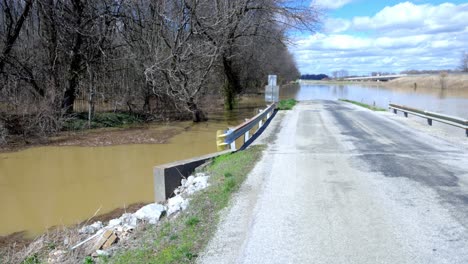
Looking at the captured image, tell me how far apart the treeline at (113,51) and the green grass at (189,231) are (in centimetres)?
1382

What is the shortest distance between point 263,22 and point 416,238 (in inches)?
1067

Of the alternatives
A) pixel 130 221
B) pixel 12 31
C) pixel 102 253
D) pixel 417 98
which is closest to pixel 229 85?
pixel 12 31

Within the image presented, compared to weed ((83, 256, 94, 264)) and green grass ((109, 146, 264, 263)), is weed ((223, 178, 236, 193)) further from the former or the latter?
weed ((83, 256, 94, 264))

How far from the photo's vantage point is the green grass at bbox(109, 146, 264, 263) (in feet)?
16.2

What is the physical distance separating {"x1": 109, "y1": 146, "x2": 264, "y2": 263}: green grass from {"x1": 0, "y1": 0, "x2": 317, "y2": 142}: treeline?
13.8 meters

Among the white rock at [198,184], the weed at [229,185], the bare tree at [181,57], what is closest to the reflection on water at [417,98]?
the bare tree at [181,57]

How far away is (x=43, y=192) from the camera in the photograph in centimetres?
1098

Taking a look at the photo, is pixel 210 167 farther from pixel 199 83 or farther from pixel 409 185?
pixel 199 83

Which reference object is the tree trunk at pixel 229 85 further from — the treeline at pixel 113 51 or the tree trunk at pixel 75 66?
the tree trunk at pixel 75 66

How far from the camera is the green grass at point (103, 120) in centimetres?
2234

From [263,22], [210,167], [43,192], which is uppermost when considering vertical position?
[263,22]

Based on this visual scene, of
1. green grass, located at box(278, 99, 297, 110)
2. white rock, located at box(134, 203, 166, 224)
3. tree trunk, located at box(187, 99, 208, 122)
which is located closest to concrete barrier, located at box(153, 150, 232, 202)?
white rock, located at box(134, 203, 166, 224)

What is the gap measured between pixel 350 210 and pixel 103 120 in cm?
2029

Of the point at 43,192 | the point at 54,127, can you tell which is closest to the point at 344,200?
the point at 43,192
